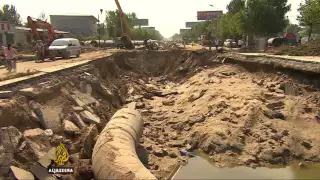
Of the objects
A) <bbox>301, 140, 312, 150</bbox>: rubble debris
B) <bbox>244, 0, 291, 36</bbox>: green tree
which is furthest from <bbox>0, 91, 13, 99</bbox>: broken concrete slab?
<bbox>244, 0, 291, 36</bbox>: green tree

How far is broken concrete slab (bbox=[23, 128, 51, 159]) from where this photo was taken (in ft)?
24.0

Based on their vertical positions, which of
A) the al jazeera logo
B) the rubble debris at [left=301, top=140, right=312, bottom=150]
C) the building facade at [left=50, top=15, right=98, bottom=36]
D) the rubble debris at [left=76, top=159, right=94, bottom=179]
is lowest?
the rubble debris at [left=301, top=140, right=312, bottom=150]

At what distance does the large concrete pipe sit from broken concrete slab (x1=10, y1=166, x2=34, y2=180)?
4.02 feet

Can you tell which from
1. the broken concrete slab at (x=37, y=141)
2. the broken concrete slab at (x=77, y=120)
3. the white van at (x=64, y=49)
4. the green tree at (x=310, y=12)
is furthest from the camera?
the green tree at (x=310, y=12)

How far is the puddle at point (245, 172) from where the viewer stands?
30.0 ft

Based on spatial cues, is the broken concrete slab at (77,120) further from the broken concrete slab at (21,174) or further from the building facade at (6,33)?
the building facade at (6,33)

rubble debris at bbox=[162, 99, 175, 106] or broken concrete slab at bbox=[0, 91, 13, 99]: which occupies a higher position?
broken concrete slab at bbox=[0, 91, 13, 99]

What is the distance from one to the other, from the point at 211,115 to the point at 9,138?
8483mm

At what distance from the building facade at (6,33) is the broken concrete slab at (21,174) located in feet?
123

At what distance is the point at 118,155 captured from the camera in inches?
257

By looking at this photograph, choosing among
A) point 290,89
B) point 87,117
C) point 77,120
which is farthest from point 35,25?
point 290,89

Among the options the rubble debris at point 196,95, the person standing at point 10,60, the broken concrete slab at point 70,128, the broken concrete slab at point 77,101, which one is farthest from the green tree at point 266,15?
the broken concrete slab at point 70,128

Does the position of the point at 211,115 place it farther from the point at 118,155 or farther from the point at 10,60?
the point at 10,60

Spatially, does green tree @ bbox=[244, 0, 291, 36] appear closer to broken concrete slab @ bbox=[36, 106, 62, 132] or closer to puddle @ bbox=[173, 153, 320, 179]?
puddle @ bbox=[173, 153, 320, 179]
